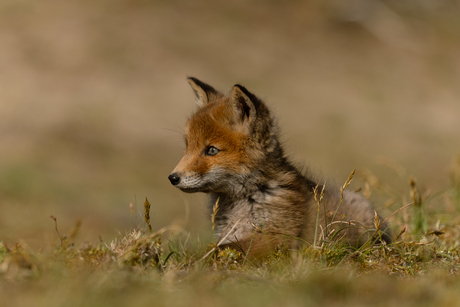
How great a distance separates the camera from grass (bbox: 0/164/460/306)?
2619mm

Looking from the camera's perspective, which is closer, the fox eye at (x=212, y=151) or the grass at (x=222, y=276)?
the grass at (x=222, y=276)

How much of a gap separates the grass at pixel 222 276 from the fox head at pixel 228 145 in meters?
0.64

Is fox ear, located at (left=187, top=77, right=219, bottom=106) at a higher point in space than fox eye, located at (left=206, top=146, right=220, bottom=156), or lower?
higher

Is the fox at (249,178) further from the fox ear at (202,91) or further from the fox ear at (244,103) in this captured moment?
the fox ear at (202,91)

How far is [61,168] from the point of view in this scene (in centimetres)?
1748

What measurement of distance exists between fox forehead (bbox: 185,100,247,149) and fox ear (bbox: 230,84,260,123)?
3.7 inches

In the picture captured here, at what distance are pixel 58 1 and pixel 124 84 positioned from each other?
5826 mm

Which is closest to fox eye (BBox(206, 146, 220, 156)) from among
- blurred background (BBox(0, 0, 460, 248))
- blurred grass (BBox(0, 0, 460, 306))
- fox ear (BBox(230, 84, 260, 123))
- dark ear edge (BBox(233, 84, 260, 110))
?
fox ear (BBox(230, 84, 260, 123))

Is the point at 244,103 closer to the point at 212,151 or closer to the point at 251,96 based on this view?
the point at 251,96

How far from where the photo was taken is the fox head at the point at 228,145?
475 cm

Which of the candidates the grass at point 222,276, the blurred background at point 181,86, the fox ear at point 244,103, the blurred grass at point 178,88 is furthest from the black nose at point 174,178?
the blurred background at point 181,86

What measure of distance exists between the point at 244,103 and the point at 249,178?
72 centimetres

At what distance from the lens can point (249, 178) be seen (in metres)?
4.86

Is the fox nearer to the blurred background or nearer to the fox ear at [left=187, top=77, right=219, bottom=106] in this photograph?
the fox ear at [left=187, top=77, right=219, bottom=106]
